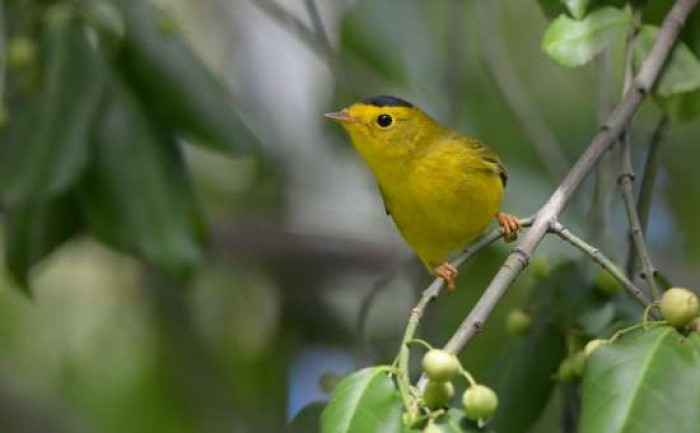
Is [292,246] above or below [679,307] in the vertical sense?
below

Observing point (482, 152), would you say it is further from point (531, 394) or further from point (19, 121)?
point (19, 121)

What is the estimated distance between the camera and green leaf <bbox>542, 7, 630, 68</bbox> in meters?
3.28

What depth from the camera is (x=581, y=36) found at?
3.30 meters

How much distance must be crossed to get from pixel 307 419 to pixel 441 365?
117 cm

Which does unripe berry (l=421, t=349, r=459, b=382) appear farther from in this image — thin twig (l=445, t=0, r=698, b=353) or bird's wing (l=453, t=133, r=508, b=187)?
bird's wing (l=453, t=133, r=508, b=187)

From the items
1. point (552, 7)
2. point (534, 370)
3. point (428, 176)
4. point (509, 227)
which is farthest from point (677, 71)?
point (428, 176)

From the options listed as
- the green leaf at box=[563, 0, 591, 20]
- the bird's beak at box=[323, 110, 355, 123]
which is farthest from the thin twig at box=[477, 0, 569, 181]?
the green leaf at box=[563, 0, 591, 20]

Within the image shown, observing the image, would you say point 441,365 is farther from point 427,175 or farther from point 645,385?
point 427,175

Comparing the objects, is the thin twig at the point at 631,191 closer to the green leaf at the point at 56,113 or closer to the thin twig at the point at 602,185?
the thin twig at the point at 602,185

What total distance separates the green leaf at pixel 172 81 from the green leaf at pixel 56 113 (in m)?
0.20

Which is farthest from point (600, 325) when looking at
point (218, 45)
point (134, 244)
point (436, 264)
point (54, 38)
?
point (218, 45)

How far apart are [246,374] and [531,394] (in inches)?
109

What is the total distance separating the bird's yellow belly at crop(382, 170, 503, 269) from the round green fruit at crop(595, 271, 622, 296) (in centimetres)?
60

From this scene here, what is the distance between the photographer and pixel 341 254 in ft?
20.1
